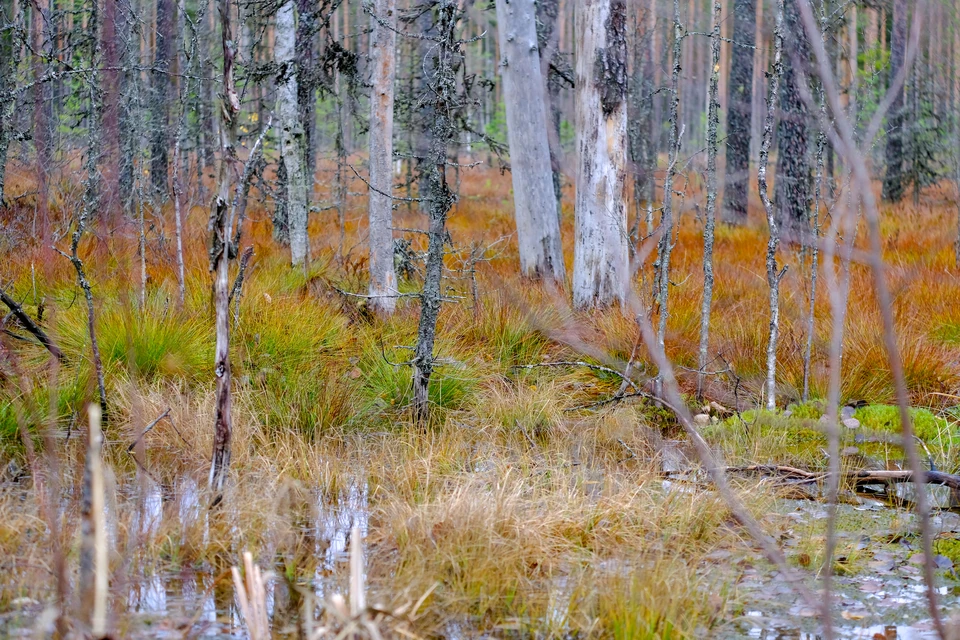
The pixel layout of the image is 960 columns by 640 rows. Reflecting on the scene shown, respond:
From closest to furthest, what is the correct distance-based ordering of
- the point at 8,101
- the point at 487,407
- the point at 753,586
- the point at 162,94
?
the point at 753,586
the point at 487,407
the point at 8,101
the point at 162,94

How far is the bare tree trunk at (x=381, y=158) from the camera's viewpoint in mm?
6516

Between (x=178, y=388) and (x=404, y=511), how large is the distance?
1761 mm

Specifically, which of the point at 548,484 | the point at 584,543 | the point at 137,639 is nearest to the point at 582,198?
the point at 548,484

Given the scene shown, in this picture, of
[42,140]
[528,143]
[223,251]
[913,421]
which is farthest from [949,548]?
[528,143]

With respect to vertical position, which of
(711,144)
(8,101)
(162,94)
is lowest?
(711,144)

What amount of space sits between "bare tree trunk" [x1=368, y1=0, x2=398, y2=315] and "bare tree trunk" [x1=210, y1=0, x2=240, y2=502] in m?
3.09

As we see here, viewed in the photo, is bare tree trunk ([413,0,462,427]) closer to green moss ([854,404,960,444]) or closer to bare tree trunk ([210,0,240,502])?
bare tree trunk ([210,0,240,502])

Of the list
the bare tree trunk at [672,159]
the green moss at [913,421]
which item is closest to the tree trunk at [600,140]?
the bare tree trunk at [672,159]

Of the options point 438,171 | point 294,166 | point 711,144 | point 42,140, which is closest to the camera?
point 42,140

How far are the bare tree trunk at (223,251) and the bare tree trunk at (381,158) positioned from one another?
10.1 ft

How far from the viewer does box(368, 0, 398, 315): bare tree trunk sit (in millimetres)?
6516

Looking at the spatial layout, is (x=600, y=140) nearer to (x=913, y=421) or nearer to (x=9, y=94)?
(x=913, y=421)

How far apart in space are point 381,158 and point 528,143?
6.10ft

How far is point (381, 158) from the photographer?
21.4ft
